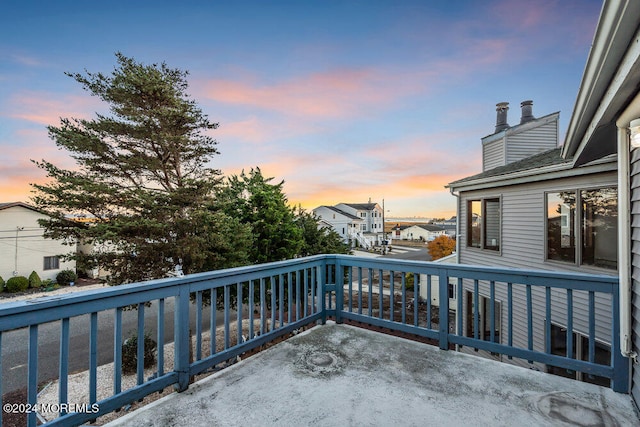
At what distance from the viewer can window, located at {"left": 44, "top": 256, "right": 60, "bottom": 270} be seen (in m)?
16.1

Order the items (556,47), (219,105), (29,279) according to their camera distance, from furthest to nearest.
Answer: (29,279) < (219,105) < (556,47)

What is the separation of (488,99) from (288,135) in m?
6.68

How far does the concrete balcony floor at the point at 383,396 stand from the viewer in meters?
1.80

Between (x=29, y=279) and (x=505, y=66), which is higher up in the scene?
(x=505, y=66)

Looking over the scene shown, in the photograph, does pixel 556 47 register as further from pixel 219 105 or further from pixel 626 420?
pixel 219 105

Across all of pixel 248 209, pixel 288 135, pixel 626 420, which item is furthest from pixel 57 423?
pixel 288 135

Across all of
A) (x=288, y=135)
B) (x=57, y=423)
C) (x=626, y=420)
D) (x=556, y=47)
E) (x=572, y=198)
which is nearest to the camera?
(x=57, y=423)

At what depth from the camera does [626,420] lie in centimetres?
177

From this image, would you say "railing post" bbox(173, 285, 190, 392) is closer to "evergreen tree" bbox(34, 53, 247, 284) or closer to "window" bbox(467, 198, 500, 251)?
"evergreen tree" bbox(34, 53, 247, 284)

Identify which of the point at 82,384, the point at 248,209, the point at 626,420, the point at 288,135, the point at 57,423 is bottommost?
the point at 82,384

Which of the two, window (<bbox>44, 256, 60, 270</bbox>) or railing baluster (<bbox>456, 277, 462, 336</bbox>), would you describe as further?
window (<bbox>44, 256, 60, 270</bbox>)

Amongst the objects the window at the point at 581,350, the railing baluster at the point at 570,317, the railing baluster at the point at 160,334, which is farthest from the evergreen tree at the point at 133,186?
the window at the point at 581,350

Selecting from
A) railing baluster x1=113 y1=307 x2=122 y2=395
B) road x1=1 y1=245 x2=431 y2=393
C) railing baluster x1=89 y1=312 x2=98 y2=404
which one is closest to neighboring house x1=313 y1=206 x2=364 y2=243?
road x1=1 y1=245 x2=431 y2=393

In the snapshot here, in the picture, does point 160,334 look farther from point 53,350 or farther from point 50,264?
point 50,264
